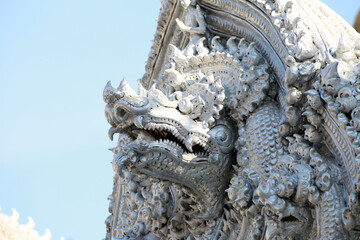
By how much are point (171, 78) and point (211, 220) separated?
2.24 feet

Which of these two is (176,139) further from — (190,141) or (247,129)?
(247,129)

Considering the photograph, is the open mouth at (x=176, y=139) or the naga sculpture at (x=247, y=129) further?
the open mouth at (x=176, y=139)

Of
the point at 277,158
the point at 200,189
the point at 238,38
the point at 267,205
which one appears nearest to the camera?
the point at 267,205

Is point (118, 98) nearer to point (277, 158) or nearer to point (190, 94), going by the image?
point (190, 94)

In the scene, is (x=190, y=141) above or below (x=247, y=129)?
below

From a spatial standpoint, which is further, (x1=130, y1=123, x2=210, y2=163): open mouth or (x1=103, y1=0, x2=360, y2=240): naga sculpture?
(x1=130, y1=123, x2=210, y2=163): open mouth

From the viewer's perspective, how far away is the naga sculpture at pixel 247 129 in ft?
9.46

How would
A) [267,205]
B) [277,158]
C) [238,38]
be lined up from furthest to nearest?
1. [238,38]
2. [277,158]
3. [267,205]

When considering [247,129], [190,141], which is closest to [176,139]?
[190,141]

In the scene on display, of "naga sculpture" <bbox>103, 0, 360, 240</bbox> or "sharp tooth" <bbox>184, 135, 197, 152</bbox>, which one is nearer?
"naga sculpture" <bbox>103, 0, 360, 240</bbox>

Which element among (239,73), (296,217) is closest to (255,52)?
(239,73)

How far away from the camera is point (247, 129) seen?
10.9 feet

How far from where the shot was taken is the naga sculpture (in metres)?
2.88

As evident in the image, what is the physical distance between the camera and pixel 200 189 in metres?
3.38
